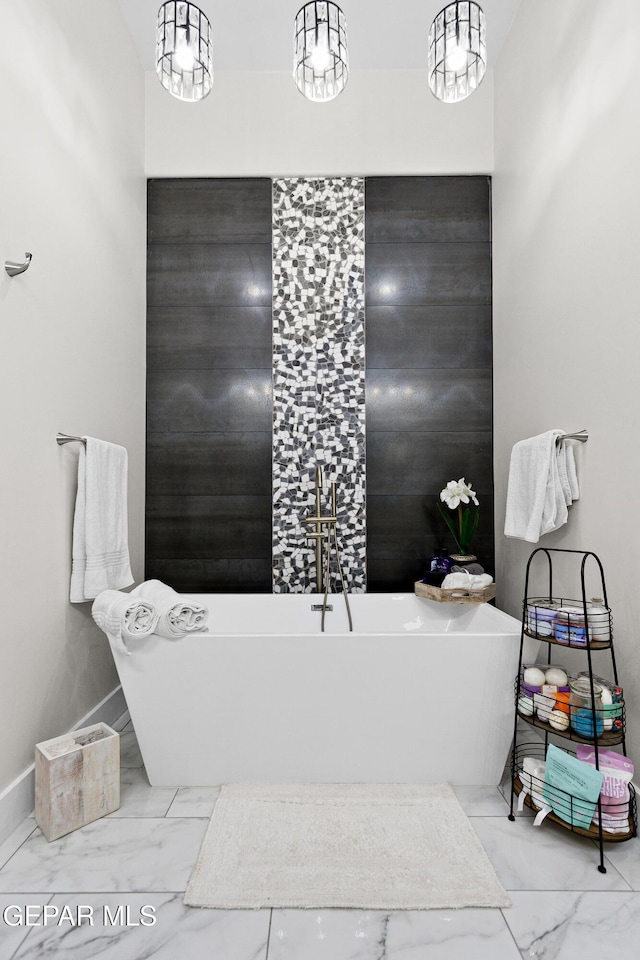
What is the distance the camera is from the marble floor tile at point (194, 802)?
197cm

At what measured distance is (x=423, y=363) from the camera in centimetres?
324

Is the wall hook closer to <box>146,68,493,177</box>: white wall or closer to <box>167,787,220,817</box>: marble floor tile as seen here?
<box>146,68,493,177</box>: white wall

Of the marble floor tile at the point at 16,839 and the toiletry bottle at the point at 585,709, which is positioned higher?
the toiletry bottle at the point at 585,709

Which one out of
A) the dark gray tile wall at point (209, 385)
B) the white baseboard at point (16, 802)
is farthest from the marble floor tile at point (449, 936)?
the dark gray tile wall at point (209, 385)

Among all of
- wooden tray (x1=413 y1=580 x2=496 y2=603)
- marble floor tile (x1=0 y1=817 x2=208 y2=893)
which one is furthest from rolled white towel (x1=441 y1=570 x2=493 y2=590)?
marble floor tile (x1=0 y1=817 x2=208 y2=893)

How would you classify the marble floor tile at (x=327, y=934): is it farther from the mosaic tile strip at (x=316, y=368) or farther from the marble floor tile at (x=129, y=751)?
the mosaic tile strip at (x=316, y=368)

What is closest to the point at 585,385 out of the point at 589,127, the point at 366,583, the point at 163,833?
the point at 589,127

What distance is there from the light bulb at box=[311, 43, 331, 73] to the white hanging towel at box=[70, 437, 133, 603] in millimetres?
1541

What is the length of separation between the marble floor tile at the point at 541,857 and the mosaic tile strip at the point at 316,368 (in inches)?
58.2

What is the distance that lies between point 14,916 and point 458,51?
263 cm

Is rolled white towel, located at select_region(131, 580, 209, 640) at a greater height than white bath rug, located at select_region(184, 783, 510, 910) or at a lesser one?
greater

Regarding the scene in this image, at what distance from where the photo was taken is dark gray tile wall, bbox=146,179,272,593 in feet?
10.6

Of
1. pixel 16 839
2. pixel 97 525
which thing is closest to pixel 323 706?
pixel 16 839

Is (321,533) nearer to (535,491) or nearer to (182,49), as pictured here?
(535,491)
